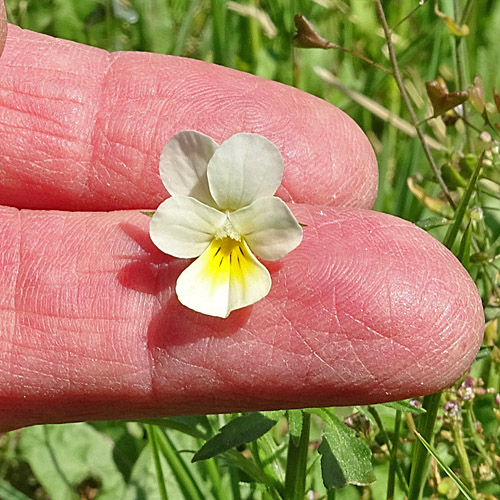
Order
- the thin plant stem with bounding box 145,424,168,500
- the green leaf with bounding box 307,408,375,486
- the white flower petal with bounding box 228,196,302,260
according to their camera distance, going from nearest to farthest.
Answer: the white flower petal with bounding box 228,196,302,260 < the green leaf with bounding box 307,408,375,486 < the thin plant stem with bounding box 145,424,168,500

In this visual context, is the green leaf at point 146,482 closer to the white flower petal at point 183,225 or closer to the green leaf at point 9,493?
the green leaf at point 9,493

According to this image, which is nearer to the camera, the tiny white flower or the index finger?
the tiny white flower

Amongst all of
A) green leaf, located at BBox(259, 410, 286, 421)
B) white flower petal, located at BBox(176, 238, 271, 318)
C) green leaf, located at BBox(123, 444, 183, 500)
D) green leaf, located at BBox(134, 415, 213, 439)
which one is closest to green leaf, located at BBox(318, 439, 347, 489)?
green leaf, located at BBox(259, 410, 286, 421)

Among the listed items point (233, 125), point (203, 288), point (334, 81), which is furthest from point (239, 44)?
point (203, 288)

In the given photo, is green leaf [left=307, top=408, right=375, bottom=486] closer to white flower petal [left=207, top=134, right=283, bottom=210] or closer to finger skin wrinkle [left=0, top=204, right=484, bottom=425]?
finger skin wrinkle [left=0, top=204, right=484, bottom=425]

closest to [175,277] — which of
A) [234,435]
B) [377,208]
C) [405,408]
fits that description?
[234,435]

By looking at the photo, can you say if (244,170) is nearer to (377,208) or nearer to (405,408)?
(405,408)

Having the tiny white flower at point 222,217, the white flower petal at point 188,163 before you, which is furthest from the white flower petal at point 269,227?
the white flower petal at point 188,163
